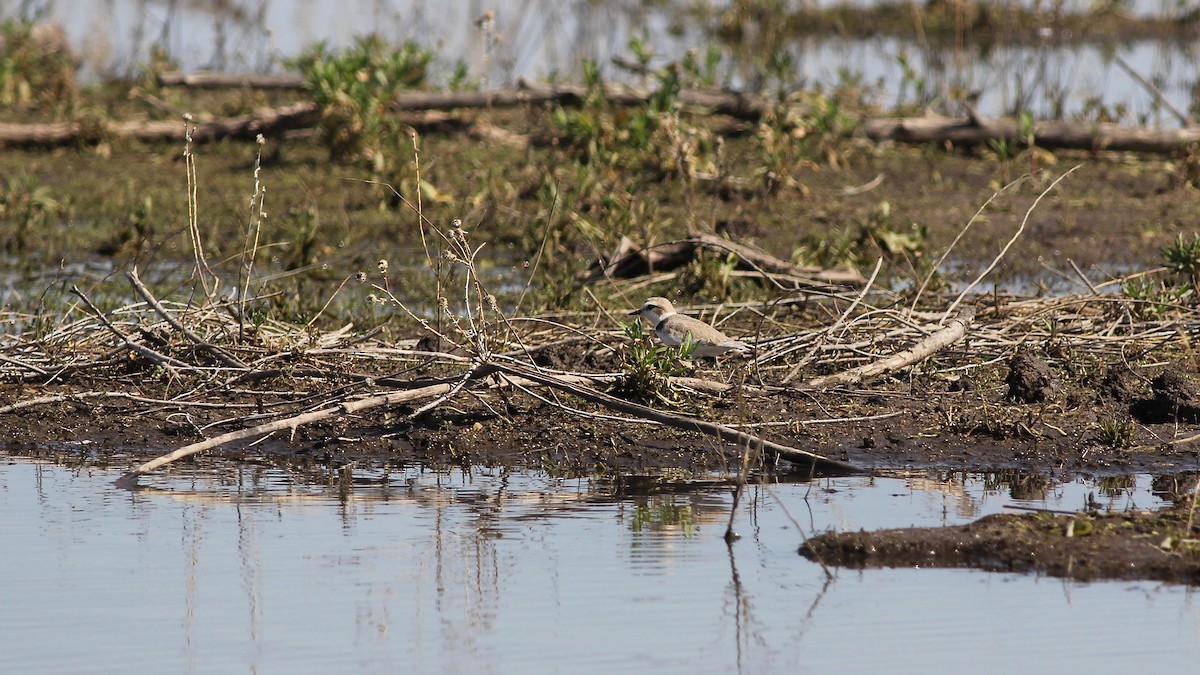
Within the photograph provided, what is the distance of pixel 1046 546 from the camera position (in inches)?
228

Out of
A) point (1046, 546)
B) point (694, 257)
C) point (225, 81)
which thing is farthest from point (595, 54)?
point (1046, 546)

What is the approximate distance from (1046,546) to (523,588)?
1795mm

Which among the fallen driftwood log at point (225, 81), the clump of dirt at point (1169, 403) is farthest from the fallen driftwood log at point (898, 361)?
the fallen driftwood log at point (225, 81)

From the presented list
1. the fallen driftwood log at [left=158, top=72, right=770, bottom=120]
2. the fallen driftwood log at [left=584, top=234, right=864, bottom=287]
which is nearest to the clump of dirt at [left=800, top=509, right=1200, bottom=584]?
the fallen driftwood log at [left=584, top=234, right=864, bottom=287]

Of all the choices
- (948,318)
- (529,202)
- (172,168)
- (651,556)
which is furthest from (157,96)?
(651,556)

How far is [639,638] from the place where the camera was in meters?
5.06

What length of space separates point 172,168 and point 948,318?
8.57 m

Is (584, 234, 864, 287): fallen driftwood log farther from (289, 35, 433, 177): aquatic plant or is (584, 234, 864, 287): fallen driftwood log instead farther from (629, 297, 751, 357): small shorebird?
(289, 35, 433, 177): aquatic plant

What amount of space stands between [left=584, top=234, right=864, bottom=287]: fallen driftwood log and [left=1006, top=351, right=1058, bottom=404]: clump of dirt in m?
1.74

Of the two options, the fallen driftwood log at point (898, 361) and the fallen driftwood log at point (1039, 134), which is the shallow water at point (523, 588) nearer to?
the fallen driftwood log at point (898, 361)

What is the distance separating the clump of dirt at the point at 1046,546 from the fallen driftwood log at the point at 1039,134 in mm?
9586

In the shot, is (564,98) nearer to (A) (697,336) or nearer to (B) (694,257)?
(B) (694,257)

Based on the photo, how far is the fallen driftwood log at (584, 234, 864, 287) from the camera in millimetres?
10289

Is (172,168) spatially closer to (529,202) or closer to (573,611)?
(529,202)
